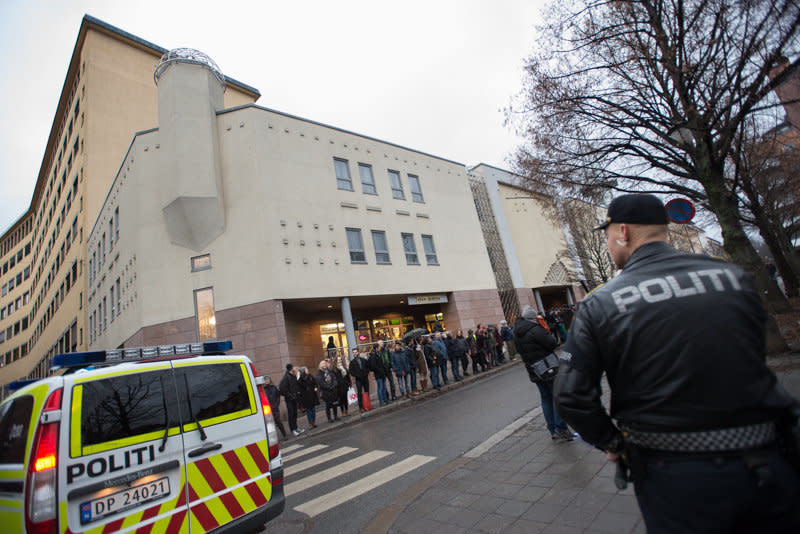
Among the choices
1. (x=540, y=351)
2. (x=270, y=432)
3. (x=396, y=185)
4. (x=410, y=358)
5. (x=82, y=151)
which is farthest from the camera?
(x=82, y=151)

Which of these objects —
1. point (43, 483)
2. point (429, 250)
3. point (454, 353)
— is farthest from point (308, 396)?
point (429, 250)

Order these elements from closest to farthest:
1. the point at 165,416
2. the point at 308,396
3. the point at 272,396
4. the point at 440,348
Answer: the point at 165,416 → the point at 272,396 → the point at 308,396 → the point at 440,348

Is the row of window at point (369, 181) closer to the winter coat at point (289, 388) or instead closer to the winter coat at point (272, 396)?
the winter coat at point (289, 388)

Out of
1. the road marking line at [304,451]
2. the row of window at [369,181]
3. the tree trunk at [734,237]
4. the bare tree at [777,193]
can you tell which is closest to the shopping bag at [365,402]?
the road marking line at [304,451]

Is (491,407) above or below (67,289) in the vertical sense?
below

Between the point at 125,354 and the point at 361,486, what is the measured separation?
11.0ft

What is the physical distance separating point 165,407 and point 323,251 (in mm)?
13510

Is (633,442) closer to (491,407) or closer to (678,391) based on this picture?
(678,391)

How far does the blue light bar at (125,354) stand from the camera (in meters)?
3.14

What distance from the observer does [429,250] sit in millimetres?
21250

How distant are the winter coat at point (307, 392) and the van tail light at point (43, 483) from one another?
8466 millimetres

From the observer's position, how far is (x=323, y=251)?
16500 millimetres

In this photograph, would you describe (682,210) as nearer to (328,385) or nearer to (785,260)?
(328,385)

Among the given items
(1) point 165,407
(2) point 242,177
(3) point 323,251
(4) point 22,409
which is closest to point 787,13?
(1) point 165,407
